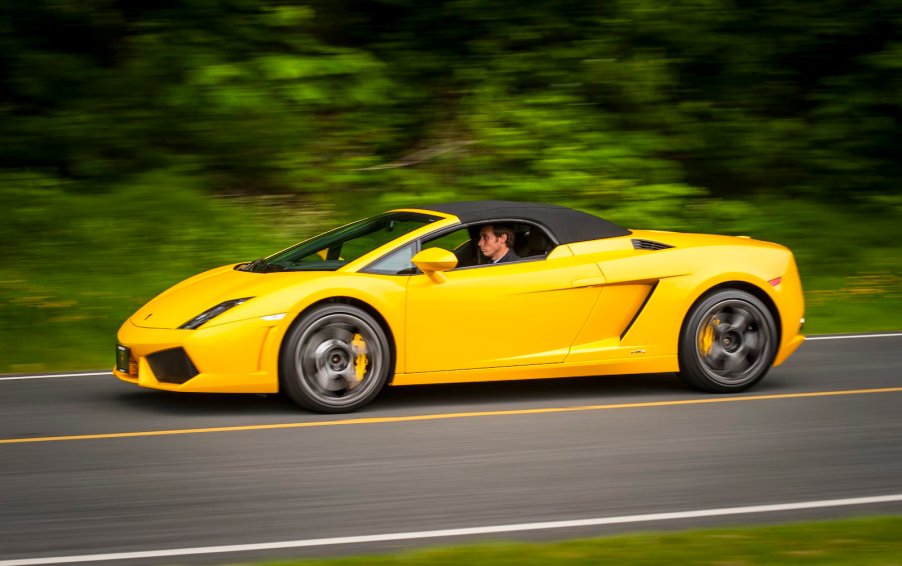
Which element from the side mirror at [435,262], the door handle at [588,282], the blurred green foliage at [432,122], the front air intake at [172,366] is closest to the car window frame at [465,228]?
the side mirror at [435,262]

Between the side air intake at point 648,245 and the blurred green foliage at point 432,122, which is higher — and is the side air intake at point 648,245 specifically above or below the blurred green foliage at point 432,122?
below

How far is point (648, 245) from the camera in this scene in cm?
870

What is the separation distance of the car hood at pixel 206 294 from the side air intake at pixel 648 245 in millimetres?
2234

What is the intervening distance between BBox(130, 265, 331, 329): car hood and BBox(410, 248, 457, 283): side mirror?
603 millimetres

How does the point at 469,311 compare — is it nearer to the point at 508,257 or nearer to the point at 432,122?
the point at 508,257

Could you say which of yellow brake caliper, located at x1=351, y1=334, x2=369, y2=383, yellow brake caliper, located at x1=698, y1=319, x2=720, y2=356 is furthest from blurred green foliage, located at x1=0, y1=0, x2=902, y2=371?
yellow brake caliper, located at x1=351, y1=334, x2=369, y2=383

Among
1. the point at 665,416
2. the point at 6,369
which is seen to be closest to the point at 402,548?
the point at 665,416

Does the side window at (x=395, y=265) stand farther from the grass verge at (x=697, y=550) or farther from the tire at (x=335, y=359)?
the grass verge at (x=697, y=550)

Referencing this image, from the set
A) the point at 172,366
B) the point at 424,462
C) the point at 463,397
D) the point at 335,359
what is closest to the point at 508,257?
the point at 463,397

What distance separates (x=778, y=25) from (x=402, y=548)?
13819mm

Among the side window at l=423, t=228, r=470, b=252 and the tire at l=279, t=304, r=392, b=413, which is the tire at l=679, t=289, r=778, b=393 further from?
the tire at l=279, t=304, r=392, b=413

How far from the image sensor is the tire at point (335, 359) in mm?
7707

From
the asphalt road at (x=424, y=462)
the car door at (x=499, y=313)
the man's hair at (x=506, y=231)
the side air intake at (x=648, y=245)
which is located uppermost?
the man's hair at (x=506, y=231)

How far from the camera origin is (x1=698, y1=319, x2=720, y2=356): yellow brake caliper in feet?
27.8
